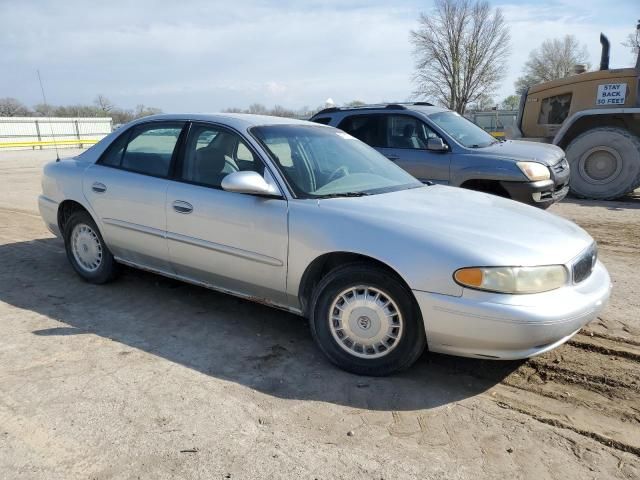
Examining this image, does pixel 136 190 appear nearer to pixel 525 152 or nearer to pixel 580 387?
pixel 580 387

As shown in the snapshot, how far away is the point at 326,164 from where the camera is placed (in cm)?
407

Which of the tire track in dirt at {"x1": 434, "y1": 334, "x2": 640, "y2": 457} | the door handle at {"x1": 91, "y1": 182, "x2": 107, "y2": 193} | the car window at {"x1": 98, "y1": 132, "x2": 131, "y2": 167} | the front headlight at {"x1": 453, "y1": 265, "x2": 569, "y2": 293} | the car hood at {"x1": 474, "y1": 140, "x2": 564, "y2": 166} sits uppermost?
the car window at {"x1": 98, "y1": 132, "x2": 131, "y2": 167}

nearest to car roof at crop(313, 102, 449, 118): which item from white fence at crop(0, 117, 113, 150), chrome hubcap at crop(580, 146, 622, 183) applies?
chrome hubcap at crop(580, 146, 622, 183)

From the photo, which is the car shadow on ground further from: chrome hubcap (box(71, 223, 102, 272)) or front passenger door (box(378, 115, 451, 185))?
front passenger door (box(378, 115, 451, 185))

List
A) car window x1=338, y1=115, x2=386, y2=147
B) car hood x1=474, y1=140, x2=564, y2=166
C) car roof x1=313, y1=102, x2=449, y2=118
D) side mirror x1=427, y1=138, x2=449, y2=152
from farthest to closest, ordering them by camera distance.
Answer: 1. car window x1=338, y1=115, x2=386, y2=147
2. car roof x1=313, y1=102, x2=449, y2=118
3. side mirror x1=427, y1=138, x2=449, y2=152
4. car hood x1=474, y1=140, x2=564, y2=166

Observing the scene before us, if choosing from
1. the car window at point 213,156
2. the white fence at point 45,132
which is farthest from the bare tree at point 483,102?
the car window at point 213,156

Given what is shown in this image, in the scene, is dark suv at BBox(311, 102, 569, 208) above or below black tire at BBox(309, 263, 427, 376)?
above

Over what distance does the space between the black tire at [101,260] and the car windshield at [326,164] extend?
75.1 inches

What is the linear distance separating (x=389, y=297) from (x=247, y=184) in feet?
3.93

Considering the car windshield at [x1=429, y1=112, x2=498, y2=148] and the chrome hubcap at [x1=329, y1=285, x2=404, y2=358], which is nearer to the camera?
the chrome hubcap at [x1=329, y1=285, x2=404, y2=358]

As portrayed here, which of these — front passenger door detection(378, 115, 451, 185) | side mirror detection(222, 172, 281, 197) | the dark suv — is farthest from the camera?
front passenger door detection(378, 115, 451, 185)

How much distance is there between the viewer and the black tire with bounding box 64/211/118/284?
16.0 ft

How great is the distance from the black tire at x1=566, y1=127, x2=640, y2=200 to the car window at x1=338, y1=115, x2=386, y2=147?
14.1ft

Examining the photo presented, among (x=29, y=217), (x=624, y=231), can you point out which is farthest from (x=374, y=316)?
(x=29, y=217)
